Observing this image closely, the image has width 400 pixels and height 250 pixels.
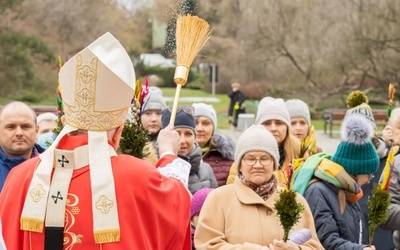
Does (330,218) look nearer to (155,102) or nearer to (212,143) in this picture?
(212,143)

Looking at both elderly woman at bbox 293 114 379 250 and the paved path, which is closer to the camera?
elderly woman at bbox 293 114 379 250

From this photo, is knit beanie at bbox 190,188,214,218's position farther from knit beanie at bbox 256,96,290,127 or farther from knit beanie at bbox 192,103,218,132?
knit beanie at bbox 192,103,218,132

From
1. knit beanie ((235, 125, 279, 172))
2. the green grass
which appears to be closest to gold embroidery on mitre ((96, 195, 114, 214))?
knit beanie ((235, 125, 279, 172))

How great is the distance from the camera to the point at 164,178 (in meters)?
4.06

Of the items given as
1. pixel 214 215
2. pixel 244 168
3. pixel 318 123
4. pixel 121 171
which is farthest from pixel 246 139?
pixel 318 123

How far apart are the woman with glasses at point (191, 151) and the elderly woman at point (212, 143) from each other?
645 mm

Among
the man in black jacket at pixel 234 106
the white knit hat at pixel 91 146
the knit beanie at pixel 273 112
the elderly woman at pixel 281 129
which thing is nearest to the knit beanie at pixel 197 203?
the elderly woman at pixel 281 129

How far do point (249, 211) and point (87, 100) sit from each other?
1.59 m

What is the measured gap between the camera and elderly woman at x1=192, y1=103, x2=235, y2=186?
7.48 meters

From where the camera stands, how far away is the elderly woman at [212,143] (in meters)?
7.48

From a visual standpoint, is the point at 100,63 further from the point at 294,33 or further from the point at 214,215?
the point at 294,33

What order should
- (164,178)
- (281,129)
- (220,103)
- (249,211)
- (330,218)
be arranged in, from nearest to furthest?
(164,178), (249,211), (330,218), (281,129), (220,103)

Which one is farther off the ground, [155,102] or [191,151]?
[155,102]

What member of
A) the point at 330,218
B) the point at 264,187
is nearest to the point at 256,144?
the point at 264,187
